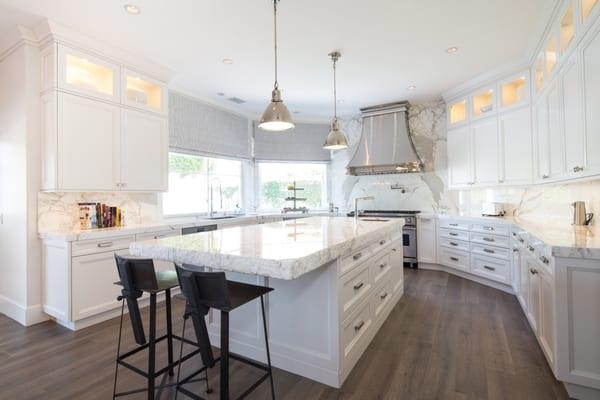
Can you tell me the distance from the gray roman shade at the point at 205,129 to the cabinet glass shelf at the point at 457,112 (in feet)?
11.2

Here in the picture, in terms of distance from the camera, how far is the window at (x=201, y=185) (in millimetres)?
4398

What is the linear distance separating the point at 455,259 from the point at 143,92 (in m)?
4.69

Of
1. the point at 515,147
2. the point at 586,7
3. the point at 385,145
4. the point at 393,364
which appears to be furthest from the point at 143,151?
the point at 515,147

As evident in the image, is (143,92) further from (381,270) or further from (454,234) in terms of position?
(454,234)

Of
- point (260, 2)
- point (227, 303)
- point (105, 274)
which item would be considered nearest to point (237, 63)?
point (260, 2)

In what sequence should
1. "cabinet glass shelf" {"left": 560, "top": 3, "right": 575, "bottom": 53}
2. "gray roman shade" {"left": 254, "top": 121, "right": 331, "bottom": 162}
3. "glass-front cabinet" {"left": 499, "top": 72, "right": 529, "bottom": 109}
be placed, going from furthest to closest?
"gray roman shade" {"left": 254, "top": 121, "right": 331, "bottom": 162}, "glass-front cabinet" {"left": 499, "top": 72, "right": 529, "bottom": 109}, "cabinet glass shelf" {"left": 560, "top": 3, "right": 575, "bottom": 53}

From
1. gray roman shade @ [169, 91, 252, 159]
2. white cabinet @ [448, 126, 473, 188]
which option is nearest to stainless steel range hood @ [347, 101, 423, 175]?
white cabinet @ [448, 126, 473, 188]

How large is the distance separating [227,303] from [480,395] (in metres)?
1.61

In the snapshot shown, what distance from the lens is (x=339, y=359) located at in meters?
1.88

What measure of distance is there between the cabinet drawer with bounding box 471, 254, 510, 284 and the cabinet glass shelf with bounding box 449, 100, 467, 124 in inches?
82.2

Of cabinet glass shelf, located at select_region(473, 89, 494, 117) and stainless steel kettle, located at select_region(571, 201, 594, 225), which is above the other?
cabinet glass shelf, located at select_region(473, 89, 494, 117)

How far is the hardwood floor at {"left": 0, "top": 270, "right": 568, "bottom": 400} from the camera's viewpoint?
6.08 ft

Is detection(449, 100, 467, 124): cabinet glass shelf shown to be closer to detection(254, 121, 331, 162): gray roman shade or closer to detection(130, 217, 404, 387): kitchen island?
detection(254, 121, 331, 162): gray roman shade

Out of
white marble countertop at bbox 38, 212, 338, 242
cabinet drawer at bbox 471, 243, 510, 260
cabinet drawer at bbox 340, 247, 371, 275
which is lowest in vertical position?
cabinet drawer at bbox 471, 243, 510, 260
